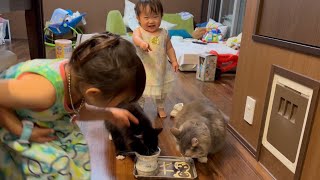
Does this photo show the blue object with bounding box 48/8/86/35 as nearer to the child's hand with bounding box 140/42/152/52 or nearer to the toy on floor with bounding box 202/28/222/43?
the toy on floor with bounding box 202/28/222/43

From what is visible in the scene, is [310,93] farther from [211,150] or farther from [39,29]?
[39,29]

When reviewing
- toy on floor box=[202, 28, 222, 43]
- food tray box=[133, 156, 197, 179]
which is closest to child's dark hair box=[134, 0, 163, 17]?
food tray box=[133, 156, 197, 179]

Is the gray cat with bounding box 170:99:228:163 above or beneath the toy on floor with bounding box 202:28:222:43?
beneath

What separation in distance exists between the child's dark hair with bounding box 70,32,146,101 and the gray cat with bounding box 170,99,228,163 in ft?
2.13

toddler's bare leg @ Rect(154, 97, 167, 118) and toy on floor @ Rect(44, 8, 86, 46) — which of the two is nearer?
toddler's bare leg @ Rect(154, 97, 167, 118)

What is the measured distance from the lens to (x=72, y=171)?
2.75ft

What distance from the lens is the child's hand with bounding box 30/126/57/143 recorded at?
2.62 ft

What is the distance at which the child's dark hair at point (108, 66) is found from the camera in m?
0.74

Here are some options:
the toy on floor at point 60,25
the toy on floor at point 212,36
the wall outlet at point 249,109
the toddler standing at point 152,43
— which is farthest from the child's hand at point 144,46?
the toy on floor at point 60,25

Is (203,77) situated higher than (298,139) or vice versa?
(298,139)

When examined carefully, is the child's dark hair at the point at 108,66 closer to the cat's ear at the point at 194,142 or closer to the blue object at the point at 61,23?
the cat's ear at the point at 194,142

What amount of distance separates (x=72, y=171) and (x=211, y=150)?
0.81 meters

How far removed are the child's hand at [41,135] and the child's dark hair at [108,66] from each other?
178mm

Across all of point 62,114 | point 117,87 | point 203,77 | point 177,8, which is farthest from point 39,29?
point 177,8
